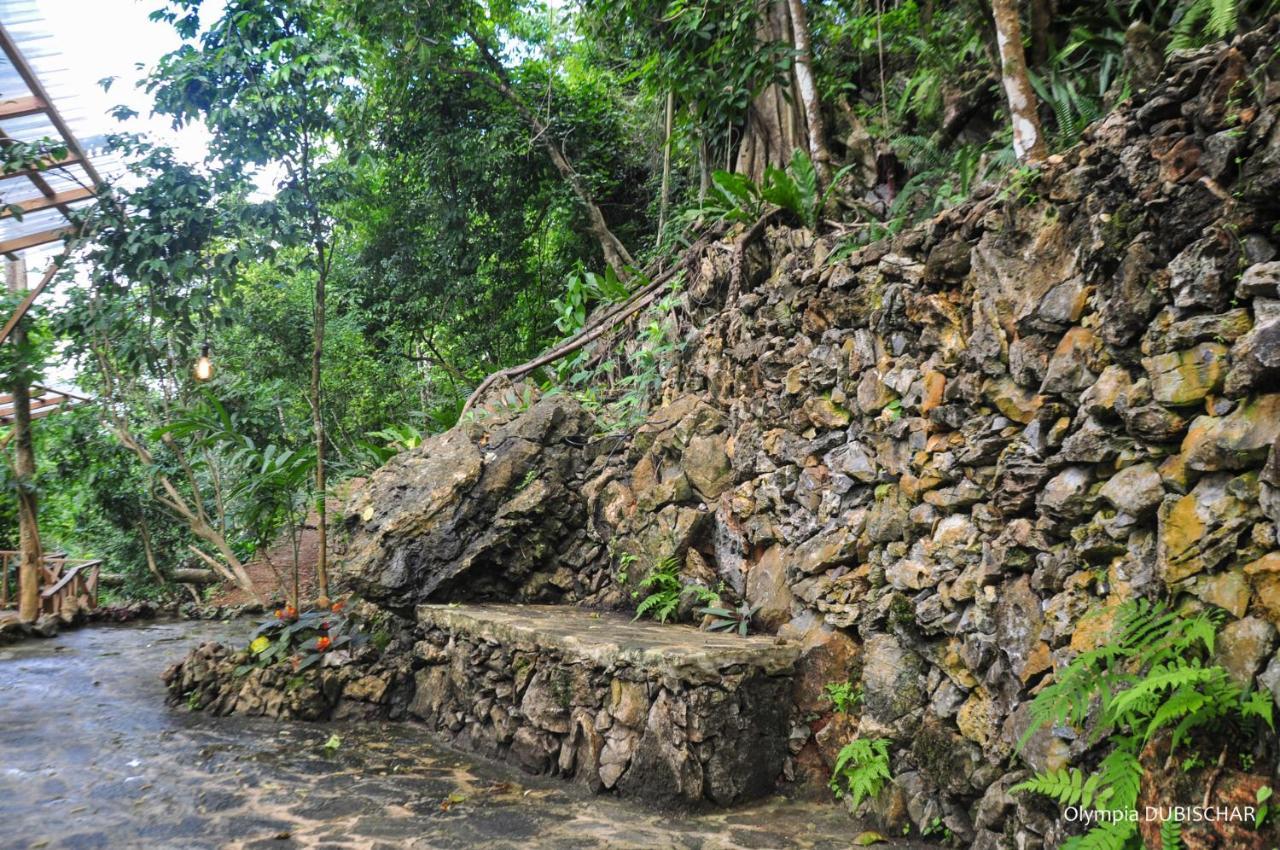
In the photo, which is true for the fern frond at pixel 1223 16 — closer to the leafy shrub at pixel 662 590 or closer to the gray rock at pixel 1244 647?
the gray rock at pixel 1244 647

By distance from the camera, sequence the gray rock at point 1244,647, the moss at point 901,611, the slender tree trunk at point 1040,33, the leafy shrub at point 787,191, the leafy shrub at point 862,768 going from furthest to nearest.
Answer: the leafy shrub at point 787,191, the slender tree trunk at point 1040,33, the moss at point 901,611, the leafy shrub at point 862,768, the gray rock at point 1244,647

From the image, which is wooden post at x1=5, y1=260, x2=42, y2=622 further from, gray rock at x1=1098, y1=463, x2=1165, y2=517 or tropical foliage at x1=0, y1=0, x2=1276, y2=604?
gray rock at x1=1098, y1=463, x2=1165, y2=517

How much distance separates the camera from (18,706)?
684cm

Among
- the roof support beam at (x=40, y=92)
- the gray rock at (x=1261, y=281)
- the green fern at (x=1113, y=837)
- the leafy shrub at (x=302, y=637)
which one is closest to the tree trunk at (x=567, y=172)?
the roof support beam at (x=40, y=92)

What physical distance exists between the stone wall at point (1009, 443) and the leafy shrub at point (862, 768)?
0.09 m

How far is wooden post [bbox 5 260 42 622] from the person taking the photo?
995 centimetres

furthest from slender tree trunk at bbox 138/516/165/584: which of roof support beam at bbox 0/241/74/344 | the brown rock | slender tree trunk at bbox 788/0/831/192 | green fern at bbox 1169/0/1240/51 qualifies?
green fern at bbox 1169/0/1240/51

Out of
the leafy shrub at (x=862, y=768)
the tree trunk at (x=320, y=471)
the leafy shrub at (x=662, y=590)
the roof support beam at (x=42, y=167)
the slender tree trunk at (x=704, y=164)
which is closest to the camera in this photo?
the leafy shrub at (x=862, y=768)

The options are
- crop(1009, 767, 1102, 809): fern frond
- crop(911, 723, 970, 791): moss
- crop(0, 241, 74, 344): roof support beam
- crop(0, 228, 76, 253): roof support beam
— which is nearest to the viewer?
crop(1009, 767, 1102, 809): fern frond

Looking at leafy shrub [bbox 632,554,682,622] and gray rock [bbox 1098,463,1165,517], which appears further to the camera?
leafy shrub [bbox 632,554,682,622]

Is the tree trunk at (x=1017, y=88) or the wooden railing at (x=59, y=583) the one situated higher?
the tree trunk at (x=1017, y=88)

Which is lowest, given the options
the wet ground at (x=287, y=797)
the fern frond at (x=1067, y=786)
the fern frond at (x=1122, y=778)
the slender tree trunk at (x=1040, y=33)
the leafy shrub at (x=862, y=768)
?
the wet ground at (x=287, y=797)

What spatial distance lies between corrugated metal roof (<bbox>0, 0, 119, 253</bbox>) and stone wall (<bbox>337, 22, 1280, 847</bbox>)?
23.3ft

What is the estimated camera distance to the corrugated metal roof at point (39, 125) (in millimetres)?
7094
